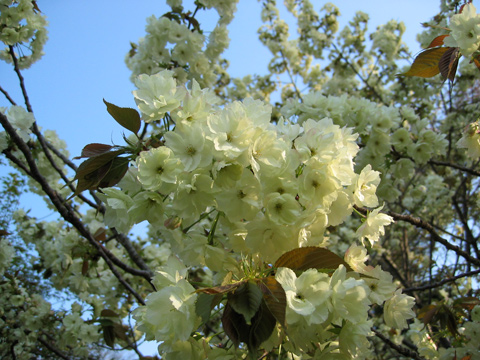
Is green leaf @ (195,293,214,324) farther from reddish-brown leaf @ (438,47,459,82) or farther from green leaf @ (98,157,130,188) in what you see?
reddish-brown leaf @ (438,47,459,82)

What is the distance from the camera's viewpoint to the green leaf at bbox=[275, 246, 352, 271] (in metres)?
1.06

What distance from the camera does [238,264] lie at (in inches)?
49.7

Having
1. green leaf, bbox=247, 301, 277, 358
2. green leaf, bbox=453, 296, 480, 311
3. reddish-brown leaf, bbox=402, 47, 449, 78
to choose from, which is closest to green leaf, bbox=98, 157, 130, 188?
green leaf, bbox=247, 301, 277, 358

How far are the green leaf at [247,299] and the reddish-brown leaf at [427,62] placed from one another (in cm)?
149

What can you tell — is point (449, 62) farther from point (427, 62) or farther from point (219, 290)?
point (219, 290)

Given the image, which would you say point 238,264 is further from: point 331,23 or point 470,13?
point 331,23

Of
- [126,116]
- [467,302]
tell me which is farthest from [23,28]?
[467,302]

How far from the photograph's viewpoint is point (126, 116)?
1.38 m

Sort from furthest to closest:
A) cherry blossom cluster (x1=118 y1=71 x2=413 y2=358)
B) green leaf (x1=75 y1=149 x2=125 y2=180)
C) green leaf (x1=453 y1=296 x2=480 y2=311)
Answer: green leaf (x1=453 y1=296 x2=480 y2=311)
green leaf (x1=75 y1=149 x2=125 y2=180)
cherry blossom cluster (x1=118 y1=71 x2=413 y2=358)

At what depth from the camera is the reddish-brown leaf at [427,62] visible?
1.84 metres

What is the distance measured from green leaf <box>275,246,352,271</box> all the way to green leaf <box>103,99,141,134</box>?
2.54 feet

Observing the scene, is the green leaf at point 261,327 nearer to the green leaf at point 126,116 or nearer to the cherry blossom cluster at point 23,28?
the green leaf at point 126,116

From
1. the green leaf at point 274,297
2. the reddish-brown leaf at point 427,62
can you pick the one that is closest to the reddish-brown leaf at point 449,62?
the reddish-brown leaf at point 427,62

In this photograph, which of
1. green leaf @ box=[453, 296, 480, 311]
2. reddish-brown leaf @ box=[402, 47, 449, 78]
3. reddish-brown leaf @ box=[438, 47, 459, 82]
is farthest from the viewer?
green leaf @ box=[453, 296, 480, 311]
